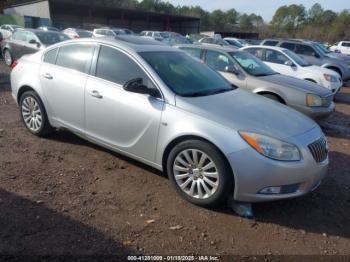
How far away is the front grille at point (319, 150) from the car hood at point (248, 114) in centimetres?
19

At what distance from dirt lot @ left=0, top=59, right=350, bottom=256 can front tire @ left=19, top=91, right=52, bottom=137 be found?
0.48m

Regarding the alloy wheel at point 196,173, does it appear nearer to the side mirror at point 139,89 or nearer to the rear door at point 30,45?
the side mirror at point 139,89

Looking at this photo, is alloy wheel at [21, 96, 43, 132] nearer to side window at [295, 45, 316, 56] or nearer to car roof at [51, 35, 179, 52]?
car roof at [51, 35, 179, 52]

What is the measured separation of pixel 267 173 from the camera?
3.52 m

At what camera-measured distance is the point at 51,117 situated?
532cm

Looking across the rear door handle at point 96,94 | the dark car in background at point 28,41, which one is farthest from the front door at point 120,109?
the dark car in background at point 28,41

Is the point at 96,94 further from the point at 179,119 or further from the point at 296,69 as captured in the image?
the point at 296,69

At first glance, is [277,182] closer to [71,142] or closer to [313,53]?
[71,142]

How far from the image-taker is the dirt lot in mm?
3244

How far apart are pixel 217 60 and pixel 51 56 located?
406 centimetres

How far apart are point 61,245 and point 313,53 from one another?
15165 mm

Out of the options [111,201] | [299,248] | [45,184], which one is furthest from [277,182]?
[45,184]

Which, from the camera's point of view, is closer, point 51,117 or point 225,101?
point 225,101

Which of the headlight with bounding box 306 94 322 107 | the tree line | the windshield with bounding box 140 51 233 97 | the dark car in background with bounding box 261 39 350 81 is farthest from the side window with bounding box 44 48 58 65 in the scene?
the tree line
